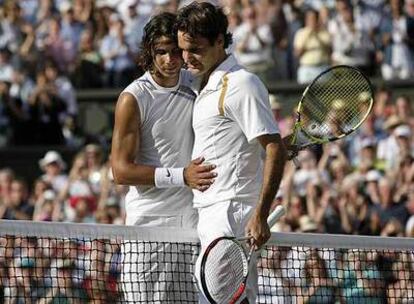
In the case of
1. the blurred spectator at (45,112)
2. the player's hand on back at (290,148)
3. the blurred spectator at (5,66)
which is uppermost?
the blurred spectator at (5,66)

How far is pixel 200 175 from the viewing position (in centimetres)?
782

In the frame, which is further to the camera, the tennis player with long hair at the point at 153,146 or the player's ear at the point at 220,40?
the tennis player with long hair at the point at 153,146

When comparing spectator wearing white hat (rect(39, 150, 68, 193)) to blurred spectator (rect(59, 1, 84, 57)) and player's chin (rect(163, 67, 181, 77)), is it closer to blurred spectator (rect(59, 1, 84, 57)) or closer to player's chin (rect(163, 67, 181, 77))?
blurred spectator (rect(59, 1, 84, 57))

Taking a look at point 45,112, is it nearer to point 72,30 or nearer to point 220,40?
point 72,30

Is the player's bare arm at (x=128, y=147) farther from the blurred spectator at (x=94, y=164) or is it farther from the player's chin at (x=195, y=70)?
the blurred spectator at (x=94, y=164)

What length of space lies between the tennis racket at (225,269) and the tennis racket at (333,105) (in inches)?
30.7

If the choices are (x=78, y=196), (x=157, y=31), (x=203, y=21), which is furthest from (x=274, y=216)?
(x=78, y=196)

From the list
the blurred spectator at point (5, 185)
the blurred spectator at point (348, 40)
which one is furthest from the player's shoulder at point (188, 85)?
the blurred spectator at point (348, 40)

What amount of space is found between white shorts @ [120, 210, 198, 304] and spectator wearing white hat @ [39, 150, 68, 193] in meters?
9.23

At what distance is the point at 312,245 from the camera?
8.53m

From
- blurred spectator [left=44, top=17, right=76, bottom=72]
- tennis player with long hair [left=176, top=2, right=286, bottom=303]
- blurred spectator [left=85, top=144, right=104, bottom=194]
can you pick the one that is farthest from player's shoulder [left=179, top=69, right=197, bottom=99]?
blurred spectator [left=44, top=17, right=76, bottom=72]

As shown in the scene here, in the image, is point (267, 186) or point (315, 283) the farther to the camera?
point (315, 283)

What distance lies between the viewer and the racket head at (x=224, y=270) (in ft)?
25.0

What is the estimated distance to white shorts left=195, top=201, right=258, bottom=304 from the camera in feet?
25.5
